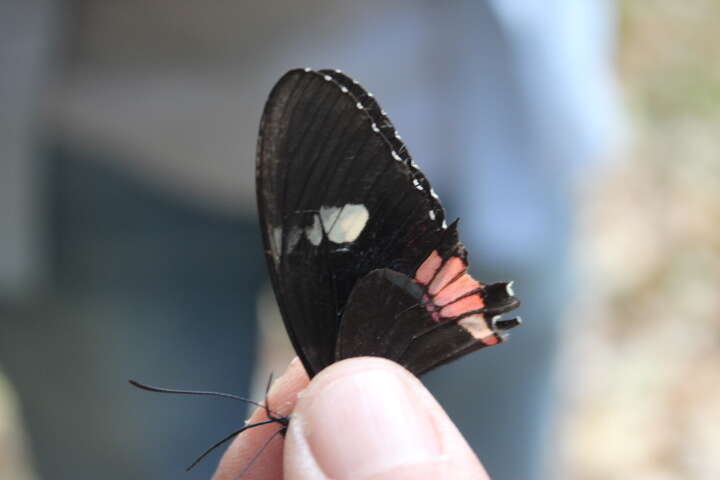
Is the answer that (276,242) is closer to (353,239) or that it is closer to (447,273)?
(353,239)

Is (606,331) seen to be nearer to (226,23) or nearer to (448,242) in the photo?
(226,23)

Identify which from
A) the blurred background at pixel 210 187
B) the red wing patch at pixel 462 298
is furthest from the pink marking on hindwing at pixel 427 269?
the blurred background at pixel 210 187

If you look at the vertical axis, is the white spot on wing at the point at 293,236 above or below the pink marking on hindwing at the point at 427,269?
above

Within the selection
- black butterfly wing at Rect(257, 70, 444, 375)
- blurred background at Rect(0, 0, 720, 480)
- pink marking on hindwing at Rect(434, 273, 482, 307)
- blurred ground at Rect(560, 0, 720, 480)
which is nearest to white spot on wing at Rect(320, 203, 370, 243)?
black butterfly wing at Rect(257, 70, 444, 375)

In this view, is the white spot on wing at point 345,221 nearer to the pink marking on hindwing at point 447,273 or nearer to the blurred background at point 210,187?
the pink marking on hindwing at point 447,273

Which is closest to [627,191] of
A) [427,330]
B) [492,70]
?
[492,70]

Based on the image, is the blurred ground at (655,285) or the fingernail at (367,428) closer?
the fingernail at (367,428)

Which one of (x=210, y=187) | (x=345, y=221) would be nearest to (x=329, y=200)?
(x=345, y=221)
